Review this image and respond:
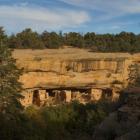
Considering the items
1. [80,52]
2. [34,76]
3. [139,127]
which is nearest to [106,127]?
[139,127]

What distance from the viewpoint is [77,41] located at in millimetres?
51188

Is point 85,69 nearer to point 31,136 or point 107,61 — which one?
point 107,61

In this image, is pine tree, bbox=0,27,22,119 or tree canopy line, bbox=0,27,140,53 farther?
→ tree canopy line, bbox=0,27,140,53

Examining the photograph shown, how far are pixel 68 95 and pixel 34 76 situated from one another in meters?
3.43

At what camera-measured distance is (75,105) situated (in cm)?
3822

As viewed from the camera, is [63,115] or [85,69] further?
[85,69]

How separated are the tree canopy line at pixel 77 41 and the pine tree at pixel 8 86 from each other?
1594 cm

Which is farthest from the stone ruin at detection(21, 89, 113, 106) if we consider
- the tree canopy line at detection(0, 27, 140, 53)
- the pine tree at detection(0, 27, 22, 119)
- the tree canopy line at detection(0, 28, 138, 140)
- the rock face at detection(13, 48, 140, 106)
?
the pine tree at detection(0, 27, 22, 119)

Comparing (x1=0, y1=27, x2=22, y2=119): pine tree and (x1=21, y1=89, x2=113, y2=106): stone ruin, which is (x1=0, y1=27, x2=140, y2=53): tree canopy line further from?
(x1=0, y1=27, x2=22, y2=119): pine tree

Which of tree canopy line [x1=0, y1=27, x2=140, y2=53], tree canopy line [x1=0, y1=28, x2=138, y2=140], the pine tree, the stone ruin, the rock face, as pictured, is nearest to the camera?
tree canopy line [x1=0, y1=28, x2=138, y2=140]

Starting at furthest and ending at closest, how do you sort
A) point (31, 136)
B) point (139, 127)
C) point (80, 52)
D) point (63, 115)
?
1. point (80, 52)
2. point (63, 115)
3. point (31, 136)
4. point (139, 127)

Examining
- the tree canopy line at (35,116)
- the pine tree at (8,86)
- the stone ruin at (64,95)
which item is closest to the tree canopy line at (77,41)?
the stone ruin at (64,95)

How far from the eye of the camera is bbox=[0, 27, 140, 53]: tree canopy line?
158 feet

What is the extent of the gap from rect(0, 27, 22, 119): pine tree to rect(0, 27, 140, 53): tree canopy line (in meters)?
15.9
